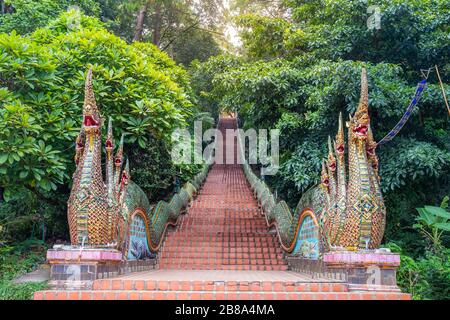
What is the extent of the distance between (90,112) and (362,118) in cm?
377

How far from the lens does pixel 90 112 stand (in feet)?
21.2

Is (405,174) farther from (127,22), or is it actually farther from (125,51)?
(127,22)

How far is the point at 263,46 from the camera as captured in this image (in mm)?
13977

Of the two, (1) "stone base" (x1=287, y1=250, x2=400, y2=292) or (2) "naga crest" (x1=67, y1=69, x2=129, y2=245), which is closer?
(1) "stone base" (x1=287, y1=250, x2=400, y2=292)

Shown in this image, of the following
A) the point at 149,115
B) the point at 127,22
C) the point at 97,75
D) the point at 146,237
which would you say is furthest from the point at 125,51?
the point at 127,22

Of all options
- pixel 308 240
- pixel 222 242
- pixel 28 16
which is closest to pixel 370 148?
pixel 308 240

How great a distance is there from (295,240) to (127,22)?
14643mm

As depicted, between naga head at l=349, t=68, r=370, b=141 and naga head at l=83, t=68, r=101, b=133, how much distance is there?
11.8 feet

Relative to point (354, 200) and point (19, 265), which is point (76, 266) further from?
point (354, 200)

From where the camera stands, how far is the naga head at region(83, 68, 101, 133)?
6.39 m

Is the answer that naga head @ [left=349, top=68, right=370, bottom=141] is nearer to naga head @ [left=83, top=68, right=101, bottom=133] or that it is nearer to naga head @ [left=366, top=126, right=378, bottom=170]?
naga head @ [left=366, top=126, right=378, bottom=170]

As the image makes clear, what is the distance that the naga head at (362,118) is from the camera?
6342 mm

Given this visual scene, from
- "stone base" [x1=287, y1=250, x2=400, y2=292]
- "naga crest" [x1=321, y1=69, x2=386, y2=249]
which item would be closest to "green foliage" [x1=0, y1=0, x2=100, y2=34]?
"naga crest" [x1=321, y1=69, x2=386, y2=249]

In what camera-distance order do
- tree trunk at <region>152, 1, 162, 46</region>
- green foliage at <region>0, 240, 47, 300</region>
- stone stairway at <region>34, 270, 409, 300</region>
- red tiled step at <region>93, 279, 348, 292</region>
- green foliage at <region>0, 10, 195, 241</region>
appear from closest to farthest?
stone stairway at <region>34, 270, 409, 300</region>
red tiled step at <region>93, 279, 348, 292</region>
green foliage at <region>0, 240, 47, 300</region>
green foliage at <region>0, 10, 195, 241</region>
tree trunk at <region>152, 1, 162, 46</region>
